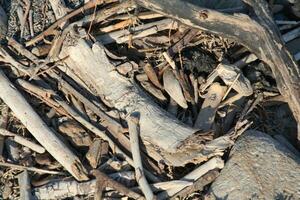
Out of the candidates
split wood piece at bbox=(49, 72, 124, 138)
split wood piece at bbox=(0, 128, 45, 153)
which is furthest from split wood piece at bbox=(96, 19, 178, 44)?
split wood piece at bbox=(0, 128, 45, 153)

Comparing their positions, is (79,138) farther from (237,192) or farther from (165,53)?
(237,192)

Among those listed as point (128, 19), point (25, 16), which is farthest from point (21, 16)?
point (128, 19)

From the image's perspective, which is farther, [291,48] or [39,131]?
[291,48]

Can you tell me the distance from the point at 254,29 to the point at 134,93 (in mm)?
1442

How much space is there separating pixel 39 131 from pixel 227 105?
2075 millimetres

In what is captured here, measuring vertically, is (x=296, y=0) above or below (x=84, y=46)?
below

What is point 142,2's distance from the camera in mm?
6629

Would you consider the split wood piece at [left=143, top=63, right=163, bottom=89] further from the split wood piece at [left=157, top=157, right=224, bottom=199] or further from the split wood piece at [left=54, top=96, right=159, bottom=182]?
the split wood piece at [left=157, top=157, right=224, bottom=199]

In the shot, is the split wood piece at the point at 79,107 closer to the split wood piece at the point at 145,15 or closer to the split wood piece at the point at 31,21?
the split wood piece at the point at 31,21

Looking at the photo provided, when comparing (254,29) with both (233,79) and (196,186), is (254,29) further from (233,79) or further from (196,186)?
(196,186)

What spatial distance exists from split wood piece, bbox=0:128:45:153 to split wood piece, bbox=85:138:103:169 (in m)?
0.51

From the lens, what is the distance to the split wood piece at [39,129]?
6.49m

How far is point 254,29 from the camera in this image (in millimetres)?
6414

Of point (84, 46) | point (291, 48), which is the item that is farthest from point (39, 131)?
point (291, 48)
